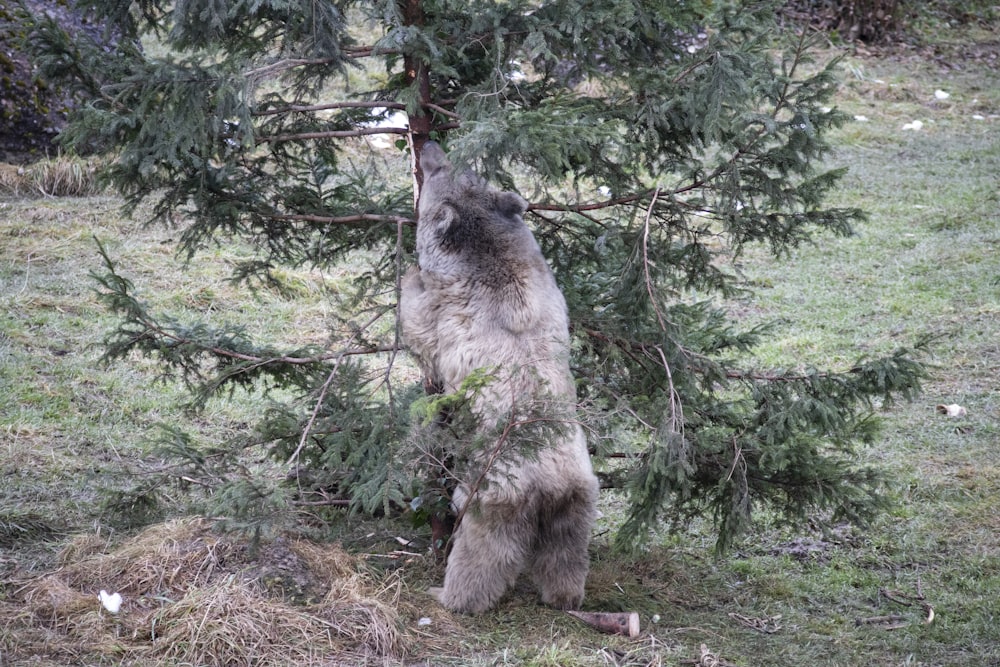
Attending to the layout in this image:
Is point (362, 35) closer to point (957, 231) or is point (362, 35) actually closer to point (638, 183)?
point (957, 231)

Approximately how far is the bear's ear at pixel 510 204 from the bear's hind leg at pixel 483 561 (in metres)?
1.68

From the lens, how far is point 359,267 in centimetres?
1191

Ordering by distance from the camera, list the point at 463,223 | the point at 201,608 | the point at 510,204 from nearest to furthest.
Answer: the point at 201,608
the point at 463,223
the point at 510,204

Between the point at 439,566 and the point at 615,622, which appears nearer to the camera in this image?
the point at 615,622

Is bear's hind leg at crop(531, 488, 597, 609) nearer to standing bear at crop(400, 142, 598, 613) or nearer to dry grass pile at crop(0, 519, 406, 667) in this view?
standing bear at crop(400, 142, 598, 613)

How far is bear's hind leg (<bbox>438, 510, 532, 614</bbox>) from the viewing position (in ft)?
16.6

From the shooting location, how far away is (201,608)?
14.9 feet

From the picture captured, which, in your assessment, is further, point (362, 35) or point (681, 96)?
point (362, 35)

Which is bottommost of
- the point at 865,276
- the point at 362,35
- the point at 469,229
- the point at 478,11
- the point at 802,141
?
the point at 865,276

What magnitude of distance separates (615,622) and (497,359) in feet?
5.01

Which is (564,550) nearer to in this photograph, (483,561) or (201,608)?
(483,561)

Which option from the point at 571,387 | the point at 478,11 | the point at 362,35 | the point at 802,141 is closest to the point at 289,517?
the point at 571,387

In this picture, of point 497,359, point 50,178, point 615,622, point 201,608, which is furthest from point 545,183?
point 50,178

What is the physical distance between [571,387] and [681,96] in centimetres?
160
